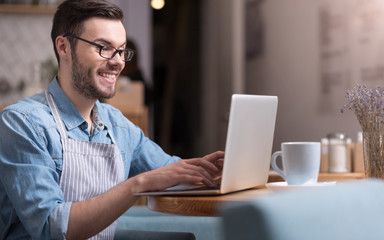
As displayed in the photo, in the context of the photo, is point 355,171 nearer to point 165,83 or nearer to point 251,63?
point 251,63

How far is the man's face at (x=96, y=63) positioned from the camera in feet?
5.07

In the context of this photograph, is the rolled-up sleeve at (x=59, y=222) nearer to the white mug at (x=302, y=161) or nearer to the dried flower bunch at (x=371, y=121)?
the white mug at (x=302, y=161)

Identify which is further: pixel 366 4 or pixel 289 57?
pixel 289 57

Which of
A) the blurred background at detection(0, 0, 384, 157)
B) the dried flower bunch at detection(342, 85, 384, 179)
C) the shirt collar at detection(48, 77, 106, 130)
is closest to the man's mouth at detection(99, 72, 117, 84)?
the shirt collar at detection(48, 77, 106, 130)

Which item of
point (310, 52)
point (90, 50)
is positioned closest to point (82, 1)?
point (90, 50)

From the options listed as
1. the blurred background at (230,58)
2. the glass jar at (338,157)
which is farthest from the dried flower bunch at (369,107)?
the blurred background at (230,58)

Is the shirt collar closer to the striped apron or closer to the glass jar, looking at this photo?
the striped apron

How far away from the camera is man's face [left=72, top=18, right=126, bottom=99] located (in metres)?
1.54

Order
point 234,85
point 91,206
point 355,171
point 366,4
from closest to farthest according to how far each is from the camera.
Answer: point 91,206 → point 355,171 → point 366,4 → point 234,85

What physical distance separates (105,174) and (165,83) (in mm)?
4935

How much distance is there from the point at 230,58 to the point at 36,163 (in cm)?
336

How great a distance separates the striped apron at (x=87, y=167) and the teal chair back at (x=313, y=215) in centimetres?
87

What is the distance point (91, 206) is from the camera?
129cm

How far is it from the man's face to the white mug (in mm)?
568
